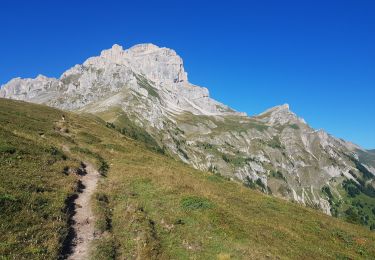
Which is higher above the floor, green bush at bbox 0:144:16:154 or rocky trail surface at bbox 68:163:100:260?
green bush at bbox 0:144:16:154

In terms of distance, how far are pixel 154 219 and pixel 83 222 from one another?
216 inches

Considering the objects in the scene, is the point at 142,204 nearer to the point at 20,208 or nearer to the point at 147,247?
the point at 147,247

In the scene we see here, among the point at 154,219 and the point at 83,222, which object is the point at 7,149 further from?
the point at 154,219

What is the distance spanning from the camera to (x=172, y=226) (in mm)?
25344

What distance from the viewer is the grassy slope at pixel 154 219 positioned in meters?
20.4

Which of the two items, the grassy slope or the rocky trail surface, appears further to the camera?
the grassy slope

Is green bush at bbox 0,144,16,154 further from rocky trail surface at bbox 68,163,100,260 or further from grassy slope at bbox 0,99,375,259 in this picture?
rocky trail surface at bbox 68,163,100,260

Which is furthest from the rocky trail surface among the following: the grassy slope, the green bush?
the green bush

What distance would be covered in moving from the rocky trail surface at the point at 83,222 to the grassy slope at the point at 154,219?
2.18ft

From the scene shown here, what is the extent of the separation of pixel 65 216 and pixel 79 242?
9.88 ft

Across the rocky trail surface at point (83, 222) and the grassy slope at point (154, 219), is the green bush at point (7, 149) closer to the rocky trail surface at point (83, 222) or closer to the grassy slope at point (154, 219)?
the grassy slope at point (154, 219)

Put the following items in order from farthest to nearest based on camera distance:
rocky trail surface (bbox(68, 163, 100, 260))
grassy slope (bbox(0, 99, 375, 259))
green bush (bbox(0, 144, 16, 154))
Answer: green bush (bbox(0, 144, 16, 154)) → grassy slope (bbox(0, 99, 375, 259)) → rocky trail surface (bbox(68, 163, 100, 260))

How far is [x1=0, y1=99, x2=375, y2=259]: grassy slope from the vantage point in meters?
20.4

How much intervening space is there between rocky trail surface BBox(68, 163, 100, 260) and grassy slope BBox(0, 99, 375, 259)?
26.1 inches
